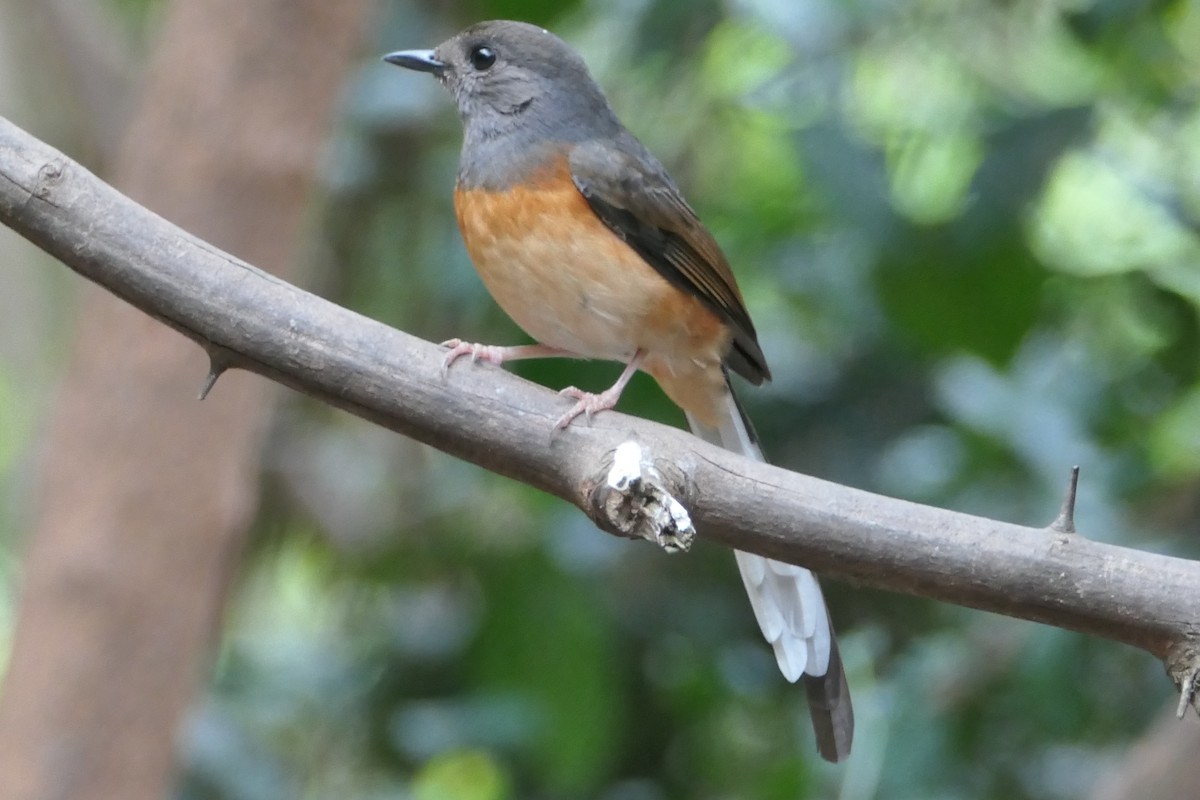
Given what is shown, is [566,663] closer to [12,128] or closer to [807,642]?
[807,642]

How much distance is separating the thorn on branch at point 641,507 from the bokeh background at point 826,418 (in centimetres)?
146

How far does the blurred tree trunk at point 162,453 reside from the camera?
3.40 meters

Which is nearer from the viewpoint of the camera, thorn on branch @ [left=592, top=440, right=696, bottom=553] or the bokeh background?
thorn on branch @ [left=592, top=440, right=696, bottom=553]

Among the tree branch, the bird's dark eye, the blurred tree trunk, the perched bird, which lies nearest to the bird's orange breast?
the perched bird

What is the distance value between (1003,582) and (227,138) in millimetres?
2425

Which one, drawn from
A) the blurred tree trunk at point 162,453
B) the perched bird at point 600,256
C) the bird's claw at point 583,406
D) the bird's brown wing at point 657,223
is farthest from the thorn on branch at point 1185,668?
the blurred tree trunk at point 162,453

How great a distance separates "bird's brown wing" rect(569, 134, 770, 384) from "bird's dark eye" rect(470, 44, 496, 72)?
335 mm

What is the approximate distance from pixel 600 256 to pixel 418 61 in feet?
2.31

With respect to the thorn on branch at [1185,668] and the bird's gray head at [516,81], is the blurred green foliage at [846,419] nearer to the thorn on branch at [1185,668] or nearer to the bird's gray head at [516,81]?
the bird's gray head at [516,81]

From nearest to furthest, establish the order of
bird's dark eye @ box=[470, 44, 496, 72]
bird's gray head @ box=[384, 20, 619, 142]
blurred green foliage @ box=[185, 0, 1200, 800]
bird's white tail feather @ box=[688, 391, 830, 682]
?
bird's white tail feather @ box=[688, 391, 830, 682]
bird's gray head @ box=[384, 20, 619, 142]
bird's dark eye @ box=[470, 44, 496, 72]
blurred green foliage @ box=[185, 0, 1200, 800]

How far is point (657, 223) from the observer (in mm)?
2727

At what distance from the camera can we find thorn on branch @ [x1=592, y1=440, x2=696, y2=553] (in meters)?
1.81

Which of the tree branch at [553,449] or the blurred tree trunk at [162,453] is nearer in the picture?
the tree branch at [553,449]

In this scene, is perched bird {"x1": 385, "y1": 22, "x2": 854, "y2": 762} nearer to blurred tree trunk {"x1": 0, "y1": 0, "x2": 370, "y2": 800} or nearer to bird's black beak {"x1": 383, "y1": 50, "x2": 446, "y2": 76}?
bird's black beak {"x1": 383, "y1": 50, "x2": 446, "y2": 76}
